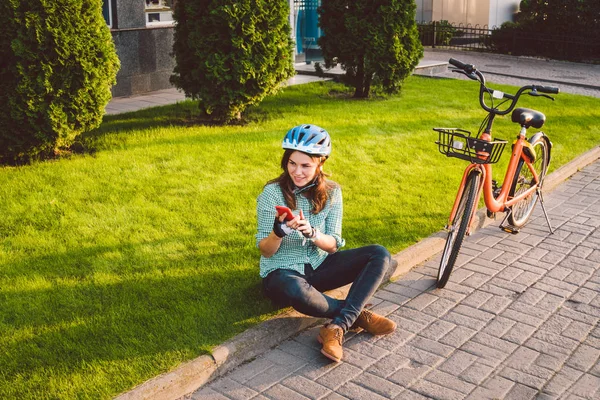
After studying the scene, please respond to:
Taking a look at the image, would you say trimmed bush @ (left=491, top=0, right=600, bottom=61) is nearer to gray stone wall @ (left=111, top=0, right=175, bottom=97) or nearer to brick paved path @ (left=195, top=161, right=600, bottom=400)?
gray stone wall @ (left=111, top=0, right=175, bottom=97)

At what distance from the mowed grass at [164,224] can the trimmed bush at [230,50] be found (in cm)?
50

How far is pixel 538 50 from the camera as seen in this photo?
77.3ft

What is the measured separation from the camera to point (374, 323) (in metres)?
4.81

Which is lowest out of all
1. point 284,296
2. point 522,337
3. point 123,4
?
point 522,337

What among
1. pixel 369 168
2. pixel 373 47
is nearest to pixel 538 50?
pixel 373 47

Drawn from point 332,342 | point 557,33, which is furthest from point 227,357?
point 557,33

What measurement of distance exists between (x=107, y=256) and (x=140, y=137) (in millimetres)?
3830

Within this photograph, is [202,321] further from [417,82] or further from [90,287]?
[417,82]

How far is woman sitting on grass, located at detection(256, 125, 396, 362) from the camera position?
15.3 feet

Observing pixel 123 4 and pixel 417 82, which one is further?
pixel 417 82

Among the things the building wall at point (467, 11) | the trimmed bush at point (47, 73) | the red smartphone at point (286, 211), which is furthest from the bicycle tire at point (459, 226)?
the building wall at point (467, 11)

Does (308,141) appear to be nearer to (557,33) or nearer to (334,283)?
(334,283)

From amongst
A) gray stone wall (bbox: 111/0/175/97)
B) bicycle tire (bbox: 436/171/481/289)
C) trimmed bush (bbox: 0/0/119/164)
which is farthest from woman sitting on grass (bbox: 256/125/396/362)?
gray stone wall (bbox: 111/0/175/97)

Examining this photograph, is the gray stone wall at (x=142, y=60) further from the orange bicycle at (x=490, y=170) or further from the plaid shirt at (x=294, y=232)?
the plaid shirt at (x=294, y=232)
